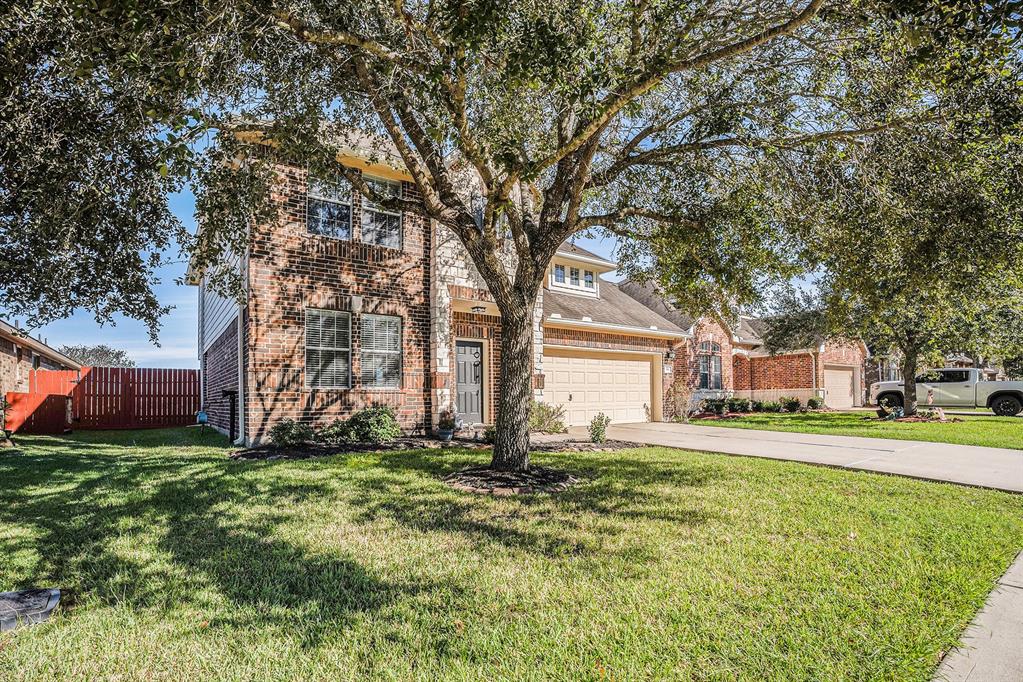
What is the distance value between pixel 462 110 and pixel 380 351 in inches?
269

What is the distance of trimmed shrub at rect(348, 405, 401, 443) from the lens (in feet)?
36.5

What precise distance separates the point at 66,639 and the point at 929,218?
912 centimetres

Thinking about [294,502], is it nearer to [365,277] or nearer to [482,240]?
[482,240]

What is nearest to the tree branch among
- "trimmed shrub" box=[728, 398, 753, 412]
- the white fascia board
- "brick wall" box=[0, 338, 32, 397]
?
the white fascia board

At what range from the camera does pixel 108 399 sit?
17438 mm

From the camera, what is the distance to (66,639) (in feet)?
10.0

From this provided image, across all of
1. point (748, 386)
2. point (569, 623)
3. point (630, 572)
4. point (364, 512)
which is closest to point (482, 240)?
point (364, 512)

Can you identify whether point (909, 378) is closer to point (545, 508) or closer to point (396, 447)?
point (396, 447)

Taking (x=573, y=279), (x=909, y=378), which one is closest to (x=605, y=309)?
(x=573, y=279)

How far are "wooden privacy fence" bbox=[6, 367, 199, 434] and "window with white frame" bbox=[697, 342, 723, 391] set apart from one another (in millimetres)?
18603

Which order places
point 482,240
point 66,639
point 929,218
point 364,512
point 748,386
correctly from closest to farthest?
1. point 66,639
2. point 364,512
3. point 929,218
4. point 482,240
5. point 748,386

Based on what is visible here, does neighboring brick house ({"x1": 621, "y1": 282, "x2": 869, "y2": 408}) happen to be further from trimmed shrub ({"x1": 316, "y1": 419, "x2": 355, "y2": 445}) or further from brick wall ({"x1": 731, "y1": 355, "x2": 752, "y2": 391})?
trimmed shrub ({"x1": 316, "y1": 419, "x2": 355, "y2": 445})

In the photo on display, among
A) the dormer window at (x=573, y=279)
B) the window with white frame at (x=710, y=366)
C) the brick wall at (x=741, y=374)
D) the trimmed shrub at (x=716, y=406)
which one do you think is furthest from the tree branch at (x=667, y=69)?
the brick wall at (x=741, y=374)

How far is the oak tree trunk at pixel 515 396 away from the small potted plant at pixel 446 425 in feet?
13.3
